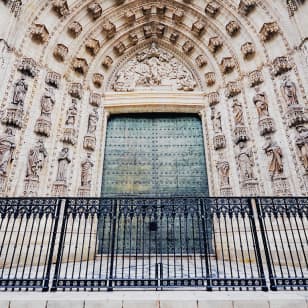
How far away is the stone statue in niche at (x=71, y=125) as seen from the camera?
20.9 feet

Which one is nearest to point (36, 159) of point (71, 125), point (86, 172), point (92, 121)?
point (86, 172)

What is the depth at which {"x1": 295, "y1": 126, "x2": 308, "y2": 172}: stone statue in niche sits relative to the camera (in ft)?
17.0

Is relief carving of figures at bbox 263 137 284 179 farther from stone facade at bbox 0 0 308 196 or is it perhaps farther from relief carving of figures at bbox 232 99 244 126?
relief carving of figures at bbox 232 99 244 126

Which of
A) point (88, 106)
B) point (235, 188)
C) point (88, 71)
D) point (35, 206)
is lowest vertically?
point (35, 206)

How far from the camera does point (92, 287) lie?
9.26ft

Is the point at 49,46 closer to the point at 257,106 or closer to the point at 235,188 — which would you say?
the point at 257,106

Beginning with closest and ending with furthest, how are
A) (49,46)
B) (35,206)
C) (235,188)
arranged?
(35,206) → (235,188) → (49,46)

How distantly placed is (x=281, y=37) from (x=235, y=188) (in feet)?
13.8

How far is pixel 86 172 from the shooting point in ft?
20.9

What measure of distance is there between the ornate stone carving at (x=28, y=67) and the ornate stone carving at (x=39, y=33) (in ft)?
2.48

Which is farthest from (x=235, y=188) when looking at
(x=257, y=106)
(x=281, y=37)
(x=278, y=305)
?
(x=281, y=37)

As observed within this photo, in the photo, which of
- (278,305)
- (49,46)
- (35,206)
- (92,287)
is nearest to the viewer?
(278,305)

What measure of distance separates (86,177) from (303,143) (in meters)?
5.28

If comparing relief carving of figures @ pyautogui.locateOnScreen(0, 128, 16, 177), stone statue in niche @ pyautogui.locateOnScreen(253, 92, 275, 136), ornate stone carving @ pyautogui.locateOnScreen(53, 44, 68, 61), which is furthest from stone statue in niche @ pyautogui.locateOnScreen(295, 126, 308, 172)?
ornate stone carving @ pyautogui.locateOnScreen(53, 44, 68, 61)
